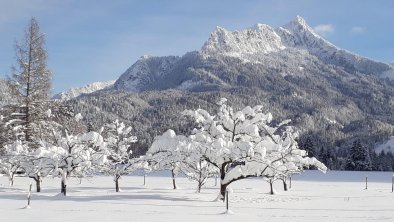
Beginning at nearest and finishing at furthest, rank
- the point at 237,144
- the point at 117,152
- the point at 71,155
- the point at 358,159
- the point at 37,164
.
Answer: the point at 237,144 < the point at 71,155 < the point at 37,164 < the point at 117,152 < the point at 358,159

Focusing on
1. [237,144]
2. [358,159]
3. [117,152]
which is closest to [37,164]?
[117,152]

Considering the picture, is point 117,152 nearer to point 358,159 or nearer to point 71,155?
point 71,155

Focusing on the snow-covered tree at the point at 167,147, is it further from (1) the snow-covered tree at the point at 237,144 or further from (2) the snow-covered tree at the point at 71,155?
(2) the snow-covered tree at the point at 71,155

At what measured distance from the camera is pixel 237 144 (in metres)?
26.2

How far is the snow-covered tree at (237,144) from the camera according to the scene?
26.2 m

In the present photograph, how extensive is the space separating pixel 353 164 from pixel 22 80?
7481cm

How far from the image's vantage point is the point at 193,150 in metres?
26.8

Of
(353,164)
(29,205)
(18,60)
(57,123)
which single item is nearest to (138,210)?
(29,205)

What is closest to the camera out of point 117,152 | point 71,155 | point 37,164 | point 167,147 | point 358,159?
point 167,147

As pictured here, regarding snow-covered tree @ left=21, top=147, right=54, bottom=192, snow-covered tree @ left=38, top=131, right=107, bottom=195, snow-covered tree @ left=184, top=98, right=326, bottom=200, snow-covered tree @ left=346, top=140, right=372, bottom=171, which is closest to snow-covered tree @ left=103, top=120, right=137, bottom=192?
snow-covered tree @ left=38, top=131, right=107, bottom=195

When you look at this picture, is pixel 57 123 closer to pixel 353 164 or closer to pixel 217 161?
pixel 217 161

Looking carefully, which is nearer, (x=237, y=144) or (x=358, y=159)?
(x=237, y=144)

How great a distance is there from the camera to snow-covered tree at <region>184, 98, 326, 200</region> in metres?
26.2

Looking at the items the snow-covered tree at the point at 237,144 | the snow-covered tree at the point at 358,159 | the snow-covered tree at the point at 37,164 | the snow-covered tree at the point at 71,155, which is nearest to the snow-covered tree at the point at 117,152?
the snow-covered tree at the point at 71,155
